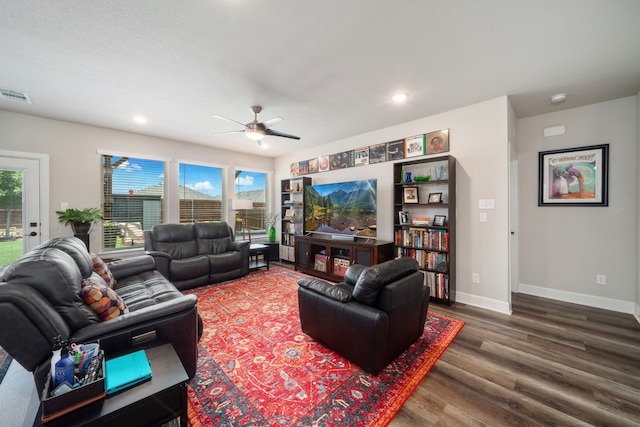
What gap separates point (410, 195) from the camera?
3.61m

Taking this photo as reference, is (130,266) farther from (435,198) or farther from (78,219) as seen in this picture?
(435,198)

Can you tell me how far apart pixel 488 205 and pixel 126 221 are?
233 inches

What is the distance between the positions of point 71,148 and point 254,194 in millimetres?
3338

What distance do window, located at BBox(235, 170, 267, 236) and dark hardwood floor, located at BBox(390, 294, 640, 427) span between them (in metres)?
4.81

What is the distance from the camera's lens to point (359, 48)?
2.09m

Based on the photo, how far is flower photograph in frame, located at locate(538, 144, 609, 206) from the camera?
3.07 metres

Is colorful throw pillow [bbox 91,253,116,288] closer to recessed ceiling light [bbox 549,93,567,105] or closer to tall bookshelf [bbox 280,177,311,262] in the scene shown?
tall bookshelf [bbox 280,177,311,262]

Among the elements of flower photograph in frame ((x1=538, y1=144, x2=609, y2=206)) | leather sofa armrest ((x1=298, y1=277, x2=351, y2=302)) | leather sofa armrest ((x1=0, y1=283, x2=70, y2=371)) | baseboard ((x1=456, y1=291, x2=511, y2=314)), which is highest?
flower photograph in frame ((x1=538, y1=144, x2=609, y2=206))

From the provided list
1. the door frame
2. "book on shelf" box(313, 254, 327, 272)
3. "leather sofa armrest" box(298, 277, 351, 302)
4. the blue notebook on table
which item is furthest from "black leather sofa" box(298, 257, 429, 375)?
the door frame

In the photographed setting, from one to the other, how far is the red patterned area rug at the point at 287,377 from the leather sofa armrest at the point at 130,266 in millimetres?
1005

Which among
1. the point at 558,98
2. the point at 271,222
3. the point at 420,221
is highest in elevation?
the point at 558,98

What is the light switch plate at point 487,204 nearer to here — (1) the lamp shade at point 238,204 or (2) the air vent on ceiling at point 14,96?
(1) the lamp shade at point 238,204

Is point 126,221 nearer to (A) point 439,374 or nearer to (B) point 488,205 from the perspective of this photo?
(A) point 439,374

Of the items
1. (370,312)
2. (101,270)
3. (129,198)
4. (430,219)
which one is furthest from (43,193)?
(430,219)
